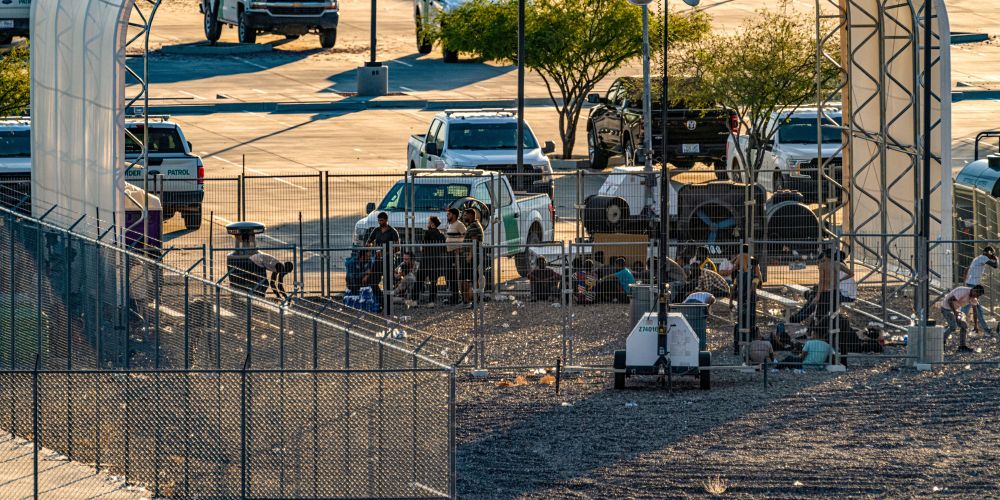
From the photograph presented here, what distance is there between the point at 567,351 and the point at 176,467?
670 centimetres

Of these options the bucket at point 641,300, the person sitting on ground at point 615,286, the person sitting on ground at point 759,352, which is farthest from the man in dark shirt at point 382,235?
the person sitting on ground at point 759,352

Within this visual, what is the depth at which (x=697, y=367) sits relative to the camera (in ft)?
55.6

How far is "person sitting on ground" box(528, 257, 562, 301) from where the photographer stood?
831 inches

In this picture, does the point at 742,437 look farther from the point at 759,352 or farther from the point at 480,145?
the point at 480,145

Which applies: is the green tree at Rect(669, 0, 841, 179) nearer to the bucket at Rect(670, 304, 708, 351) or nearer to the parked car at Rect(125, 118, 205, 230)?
the parked car at Rect(125, 118, 205, 230)

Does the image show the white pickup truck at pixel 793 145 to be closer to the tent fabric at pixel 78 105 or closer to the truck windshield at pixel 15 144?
the truck windshield at pixel 15 144

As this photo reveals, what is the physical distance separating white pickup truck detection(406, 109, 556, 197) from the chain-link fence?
12.8 m

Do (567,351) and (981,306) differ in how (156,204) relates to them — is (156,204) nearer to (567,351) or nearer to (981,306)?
(567,351)

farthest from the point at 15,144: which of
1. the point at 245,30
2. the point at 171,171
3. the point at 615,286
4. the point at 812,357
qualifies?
the point at 245,30

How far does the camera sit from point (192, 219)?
86.1 feet

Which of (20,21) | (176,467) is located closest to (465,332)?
(176,467)

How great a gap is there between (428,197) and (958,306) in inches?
336

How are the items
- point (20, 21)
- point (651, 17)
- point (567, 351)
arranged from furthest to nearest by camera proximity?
point (20, 21) → point (651, 17) → point (567, 351)

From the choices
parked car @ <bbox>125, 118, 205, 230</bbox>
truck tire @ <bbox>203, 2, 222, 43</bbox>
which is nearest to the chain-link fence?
parked car @ <bbox>125, 118, 205, 230</bbox>
